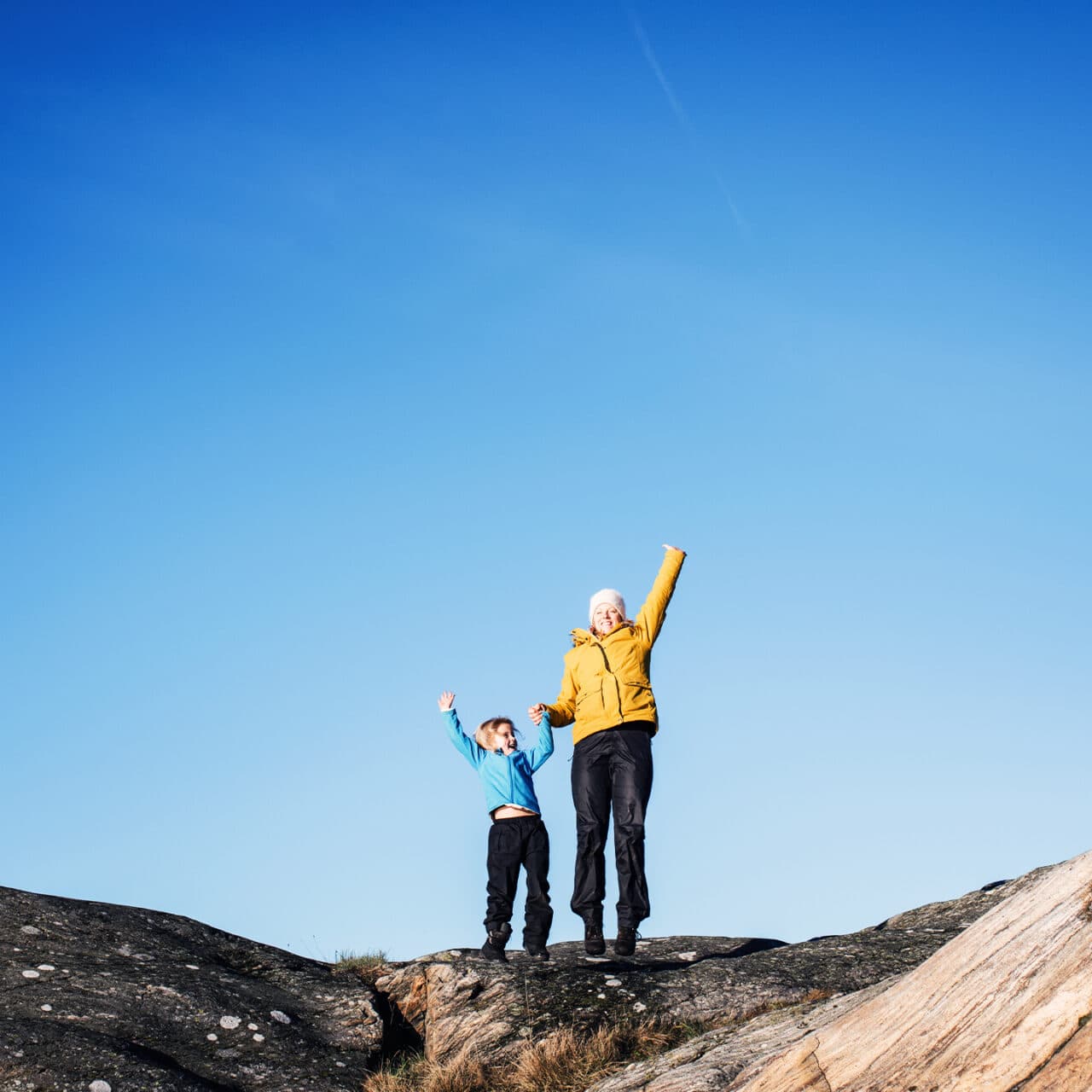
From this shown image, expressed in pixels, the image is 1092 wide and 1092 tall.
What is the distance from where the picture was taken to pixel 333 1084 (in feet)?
28.8

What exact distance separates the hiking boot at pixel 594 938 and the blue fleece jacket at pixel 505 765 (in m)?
1.30

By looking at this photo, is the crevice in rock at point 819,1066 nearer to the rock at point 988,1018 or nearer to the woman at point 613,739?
the rock at point 988,1018

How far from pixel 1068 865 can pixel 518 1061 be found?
14.7 ft

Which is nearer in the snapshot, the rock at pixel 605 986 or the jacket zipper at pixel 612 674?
the rock at pixel 605 986

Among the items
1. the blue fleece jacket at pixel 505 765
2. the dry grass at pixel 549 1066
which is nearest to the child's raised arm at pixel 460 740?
the blue fleece jacket at pixel 505 765

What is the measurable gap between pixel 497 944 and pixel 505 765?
1.71 m

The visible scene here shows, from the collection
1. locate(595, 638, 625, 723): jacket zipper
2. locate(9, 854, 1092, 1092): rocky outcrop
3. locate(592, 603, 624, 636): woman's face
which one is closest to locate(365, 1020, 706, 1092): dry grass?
locate(9, 854, 1092, 1092): rocky outcrop

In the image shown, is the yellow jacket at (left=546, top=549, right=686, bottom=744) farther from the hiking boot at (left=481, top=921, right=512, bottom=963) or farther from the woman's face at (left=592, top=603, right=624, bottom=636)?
the hiking boot at (left=481, top=921, right=512, bottom=963)

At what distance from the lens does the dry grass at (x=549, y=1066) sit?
8.33m

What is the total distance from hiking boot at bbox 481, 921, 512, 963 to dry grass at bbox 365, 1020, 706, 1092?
73.7 inches

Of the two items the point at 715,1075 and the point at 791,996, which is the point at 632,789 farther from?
the point at 715,1075

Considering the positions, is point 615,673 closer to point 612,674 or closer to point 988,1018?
point 612,674

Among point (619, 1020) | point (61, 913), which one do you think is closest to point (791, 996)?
point (619, 1020)

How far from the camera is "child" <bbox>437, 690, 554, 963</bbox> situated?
36.5 ft
